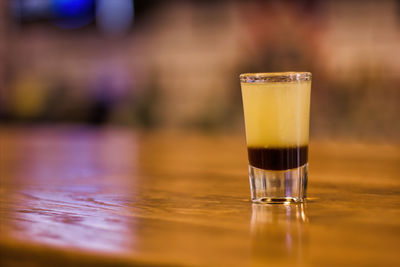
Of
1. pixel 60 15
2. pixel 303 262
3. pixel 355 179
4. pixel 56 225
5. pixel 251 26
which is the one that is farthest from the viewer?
pixel 60 15

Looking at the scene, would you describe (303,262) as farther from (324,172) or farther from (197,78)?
(197,78)

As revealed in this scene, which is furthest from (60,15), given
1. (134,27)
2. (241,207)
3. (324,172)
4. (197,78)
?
(241,207)

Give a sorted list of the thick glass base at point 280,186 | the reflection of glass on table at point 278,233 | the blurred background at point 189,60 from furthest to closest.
Answer: the blurred background at point 189,60
the thick glass base at point 280,186
the reflection of glass on table at point 278,233

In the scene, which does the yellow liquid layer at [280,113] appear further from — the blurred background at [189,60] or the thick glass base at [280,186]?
the blurred background at [189,60]

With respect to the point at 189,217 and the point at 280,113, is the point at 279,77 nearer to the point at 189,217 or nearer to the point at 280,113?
the point at 280,113

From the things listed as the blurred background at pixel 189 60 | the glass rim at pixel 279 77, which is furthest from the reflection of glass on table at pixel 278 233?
the blurred background at pixel 189 60

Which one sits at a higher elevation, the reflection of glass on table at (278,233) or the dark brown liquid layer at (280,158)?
the dark brown liquid layer at (280,158)

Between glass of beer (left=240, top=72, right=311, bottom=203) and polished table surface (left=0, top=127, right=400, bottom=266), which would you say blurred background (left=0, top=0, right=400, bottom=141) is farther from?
→ glass of beer (left=240, top=72, right=311, bottom=203)
